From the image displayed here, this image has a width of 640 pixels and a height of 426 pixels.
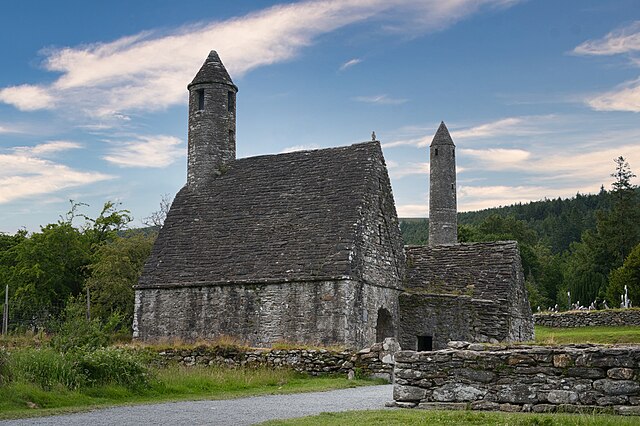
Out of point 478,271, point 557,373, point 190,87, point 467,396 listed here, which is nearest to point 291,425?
point 467,396

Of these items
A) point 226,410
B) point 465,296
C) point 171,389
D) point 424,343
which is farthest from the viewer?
point 424,343

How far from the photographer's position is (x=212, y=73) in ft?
114

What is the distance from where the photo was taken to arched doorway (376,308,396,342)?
93.3 ft

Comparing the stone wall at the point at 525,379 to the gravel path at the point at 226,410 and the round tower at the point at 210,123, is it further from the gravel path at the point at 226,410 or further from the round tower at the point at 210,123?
the round tower at the point at 210,123

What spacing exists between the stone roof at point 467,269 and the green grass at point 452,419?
57.4 ft

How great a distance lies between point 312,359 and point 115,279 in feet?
75.2

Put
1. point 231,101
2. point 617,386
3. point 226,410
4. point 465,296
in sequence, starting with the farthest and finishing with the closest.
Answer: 1. point 231,101
2. point 465,296
3. point 226,410
4. point 617,386

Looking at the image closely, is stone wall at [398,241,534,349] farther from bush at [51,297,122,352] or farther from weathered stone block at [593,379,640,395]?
weathered stone block at [593,379,640,395]

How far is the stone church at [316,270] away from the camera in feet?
86.0

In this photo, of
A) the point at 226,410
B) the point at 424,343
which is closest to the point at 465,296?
the point at 424,343

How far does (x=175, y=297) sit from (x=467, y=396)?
18977 mm

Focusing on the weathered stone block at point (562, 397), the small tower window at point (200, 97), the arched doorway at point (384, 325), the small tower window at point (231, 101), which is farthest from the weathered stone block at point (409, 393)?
the small tower window at point (200, 97)

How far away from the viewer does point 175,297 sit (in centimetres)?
2911

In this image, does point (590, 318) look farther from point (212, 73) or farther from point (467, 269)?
point (212, 73)
